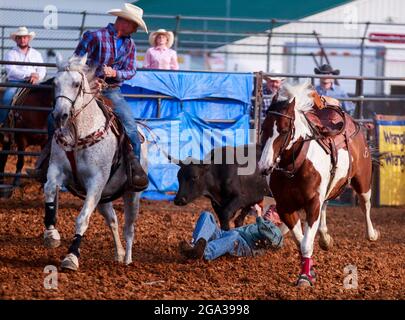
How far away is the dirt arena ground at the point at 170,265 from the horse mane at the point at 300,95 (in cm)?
145

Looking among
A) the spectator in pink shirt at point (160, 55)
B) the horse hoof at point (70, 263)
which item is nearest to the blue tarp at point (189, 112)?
the spectator in pink shirt at point (160, 55)

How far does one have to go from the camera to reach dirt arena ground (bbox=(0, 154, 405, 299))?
6.35 metres

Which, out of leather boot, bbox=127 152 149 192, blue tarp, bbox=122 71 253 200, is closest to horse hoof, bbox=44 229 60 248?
leather boot, bbox=127 152 149 192

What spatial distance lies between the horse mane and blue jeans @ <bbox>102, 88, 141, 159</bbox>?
144 centimetres

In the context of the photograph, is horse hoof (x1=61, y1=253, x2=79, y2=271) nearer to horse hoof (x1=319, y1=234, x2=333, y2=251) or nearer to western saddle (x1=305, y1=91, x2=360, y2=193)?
western saddle (x1=305, y1=91, x2=360, y2=193)

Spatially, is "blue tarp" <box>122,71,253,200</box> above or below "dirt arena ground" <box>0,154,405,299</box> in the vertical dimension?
above

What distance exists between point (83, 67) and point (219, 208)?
286 centimetres

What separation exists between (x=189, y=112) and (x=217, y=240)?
12.4ft

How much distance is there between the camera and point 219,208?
9312mm

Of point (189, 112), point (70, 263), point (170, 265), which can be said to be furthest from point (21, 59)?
A: point (70, 263)

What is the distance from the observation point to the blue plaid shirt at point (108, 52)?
299 inches

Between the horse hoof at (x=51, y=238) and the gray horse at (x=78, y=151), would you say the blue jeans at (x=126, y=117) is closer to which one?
the gray horse at (x=78, y=151)

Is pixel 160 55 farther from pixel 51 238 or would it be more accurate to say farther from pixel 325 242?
pixel 51 238
